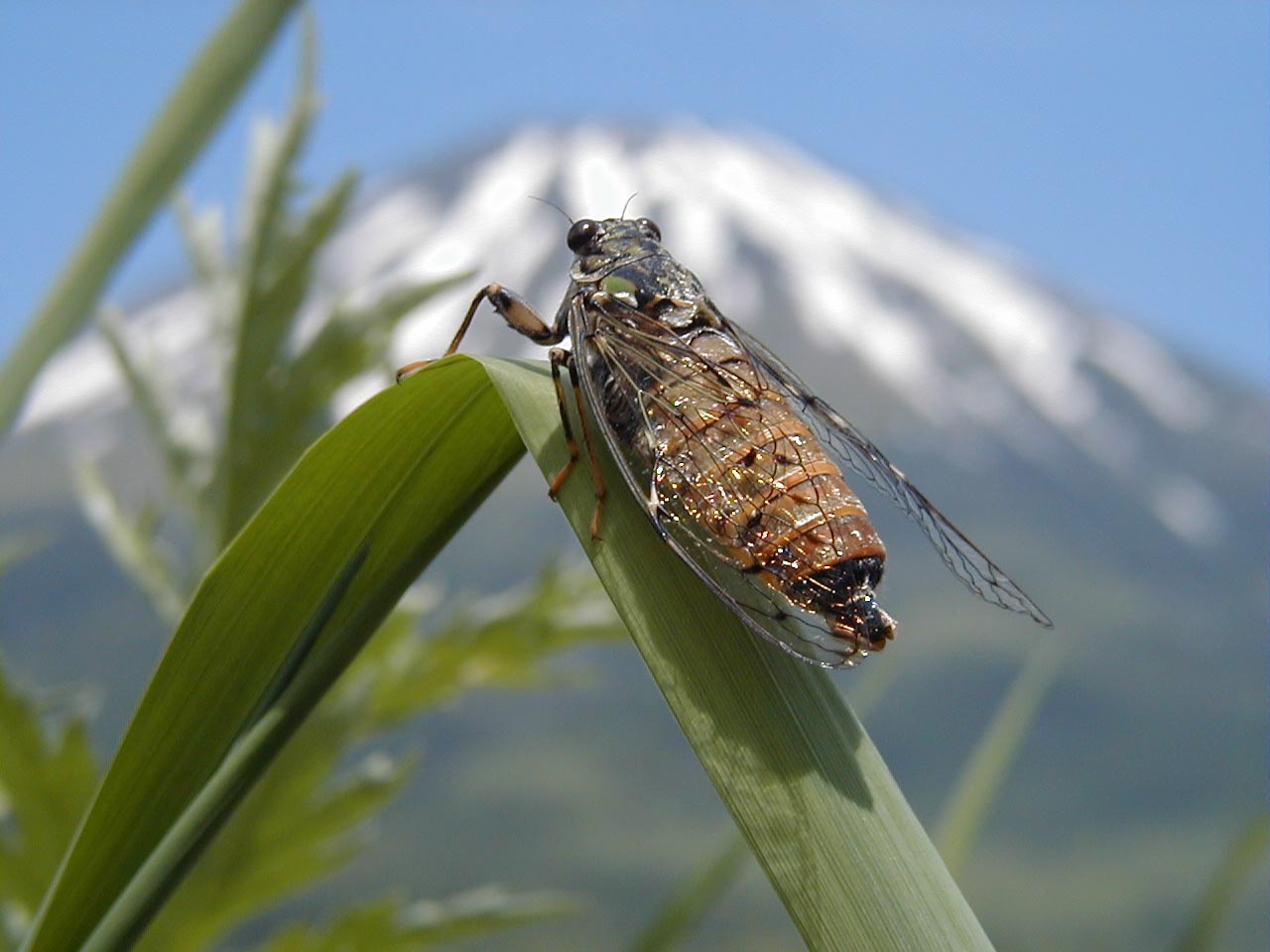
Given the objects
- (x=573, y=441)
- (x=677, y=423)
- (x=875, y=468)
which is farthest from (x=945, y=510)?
(x=573, y=441)

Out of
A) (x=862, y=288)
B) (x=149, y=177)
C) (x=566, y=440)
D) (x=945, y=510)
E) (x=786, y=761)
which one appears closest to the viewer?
(x=786, y=761)

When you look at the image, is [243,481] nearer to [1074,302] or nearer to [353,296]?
[353,296]

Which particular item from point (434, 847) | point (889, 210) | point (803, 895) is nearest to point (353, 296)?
point (803, 895)

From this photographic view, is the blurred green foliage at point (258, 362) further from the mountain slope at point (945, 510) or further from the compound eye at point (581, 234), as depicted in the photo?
the mountain slope at point (945, 510)

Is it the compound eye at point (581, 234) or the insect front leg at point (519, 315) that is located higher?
the compound eye at point (581, 234)

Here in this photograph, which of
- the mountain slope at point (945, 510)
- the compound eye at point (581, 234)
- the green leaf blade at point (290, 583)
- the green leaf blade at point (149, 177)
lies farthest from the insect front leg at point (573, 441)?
the mountain slope at point (945, 510)

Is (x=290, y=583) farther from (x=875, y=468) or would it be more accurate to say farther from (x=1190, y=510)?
(x=1190, y=510)
